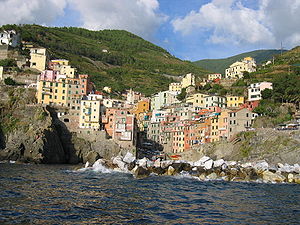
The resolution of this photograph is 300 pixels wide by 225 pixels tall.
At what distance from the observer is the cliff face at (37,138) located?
64.0 meters

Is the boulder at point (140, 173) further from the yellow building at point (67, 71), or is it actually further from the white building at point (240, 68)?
the white building at point (240, 68)

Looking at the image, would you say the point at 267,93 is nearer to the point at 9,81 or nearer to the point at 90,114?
the point at 90,114

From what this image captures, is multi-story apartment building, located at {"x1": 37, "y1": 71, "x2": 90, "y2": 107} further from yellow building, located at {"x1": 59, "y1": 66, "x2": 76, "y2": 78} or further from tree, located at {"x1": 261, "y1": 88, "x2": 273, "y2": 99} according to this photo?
tree, located at {"x1": 261, "y1": 88, "x2": 273, "y2": 99}

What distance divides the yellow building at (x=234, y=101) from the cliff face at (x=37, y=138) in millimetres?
30902

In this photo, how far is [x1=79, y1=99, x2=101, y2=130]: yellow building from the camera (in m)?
78.0

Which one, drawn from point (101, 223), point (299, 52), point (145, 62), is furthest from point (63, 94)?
point (145, 62)

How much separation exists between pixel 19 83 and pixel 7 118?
1782cm

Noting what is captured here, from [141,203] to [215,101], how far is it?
62957mm

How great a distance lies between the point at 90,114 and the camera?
78500 mm

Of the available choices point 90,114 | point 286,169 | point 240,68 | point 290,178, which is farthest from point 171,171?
point 240,68

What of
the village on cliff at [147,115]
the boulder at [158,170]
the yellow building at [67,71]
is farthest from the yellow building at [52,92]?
the boulder at [158,170]

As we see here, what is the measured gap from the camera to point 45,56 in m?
96.5

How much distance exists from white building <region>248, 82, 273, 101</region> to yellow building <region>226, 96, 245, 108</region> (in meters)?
2.25

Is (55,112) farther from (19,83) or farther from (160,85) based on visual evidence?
(160,85)
